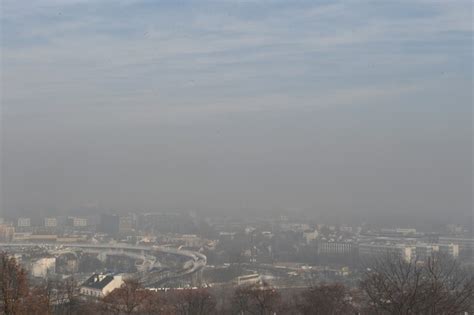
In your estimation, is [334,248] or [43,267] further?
[334,248]

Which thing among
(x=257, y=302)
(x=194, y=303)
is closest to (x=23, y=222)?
(x=194, y=303)

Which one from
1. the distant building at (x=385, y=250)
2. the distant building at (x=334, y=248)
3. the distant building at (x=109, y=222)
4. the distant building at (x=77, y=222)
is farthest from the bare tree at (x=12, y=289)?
the distant building at (x=77, y=222)

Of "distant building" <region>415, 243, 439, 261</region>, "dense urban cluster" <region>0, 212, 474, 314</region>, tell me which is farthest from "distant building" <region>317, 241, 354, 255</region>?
"distant building" <region>415, 243, 439, 261</region>

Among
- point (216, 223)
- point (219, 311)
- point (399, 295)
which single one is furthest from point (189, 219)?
point (399, 295)

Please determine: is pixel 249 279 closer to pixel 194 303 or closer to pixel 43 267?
pixel 43 267

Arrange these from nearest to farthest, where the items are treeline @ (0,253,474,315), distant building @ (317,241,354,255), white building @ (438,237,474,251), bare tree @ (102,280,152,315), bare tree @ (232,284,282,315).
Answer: treeline @ (0,253,474,315) → bare tree @ (102,280,152,315) → bare tree @ (232,284,282,315) → white building @ (438,237,474,251) → distant building @ (317,241,354,255)

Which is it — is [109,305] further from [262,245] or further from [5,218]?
[5,218]

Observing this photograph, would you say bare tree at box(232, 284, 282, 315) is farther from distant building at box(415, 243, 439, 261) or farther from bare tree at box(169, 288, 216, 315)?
distant building at box(415, 243, 439, 261)

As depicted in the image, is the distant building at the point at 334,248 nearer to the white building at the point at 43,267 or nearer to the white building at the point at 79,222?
the white building at the point at 43,267
